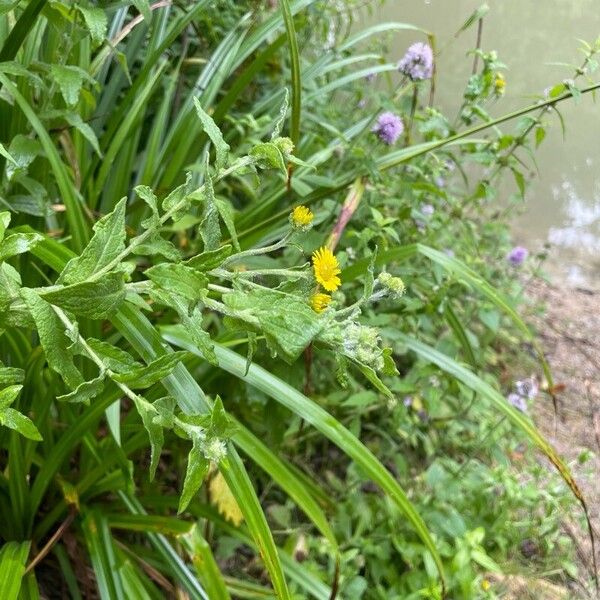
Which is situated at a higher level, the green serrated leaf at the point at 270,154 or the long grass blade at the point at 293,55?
the long grass blade at the point at 293,55

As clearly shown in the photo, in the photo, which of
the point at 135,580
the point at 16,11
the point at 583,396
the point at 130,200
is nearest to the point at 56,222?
the point at 130,200

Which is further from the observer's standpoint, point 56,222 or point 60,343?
point 56,222

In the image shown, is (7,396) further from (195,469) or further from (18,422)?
(195,469)

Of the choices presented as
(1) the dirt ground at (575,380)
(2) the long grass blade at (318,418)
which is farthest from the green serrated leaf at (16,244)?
(1) the dirt ground at (575,380)

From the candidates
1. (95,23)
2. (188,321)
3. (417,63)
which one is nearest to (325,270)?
(188,321)

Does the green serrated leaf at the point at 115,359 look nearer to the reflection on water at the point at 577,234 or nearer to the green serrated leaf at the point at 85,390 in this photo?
the green serrated leaf at the point at 85,390

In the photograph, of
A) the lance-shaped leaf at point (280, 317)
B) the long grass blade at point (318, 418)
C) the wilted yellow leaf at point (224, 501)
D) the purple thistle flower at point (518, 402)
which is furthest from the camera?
the purple thistle flower at point (518, 402)

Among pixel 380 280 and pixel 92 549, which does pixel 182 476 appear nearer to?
pixel 92 549
